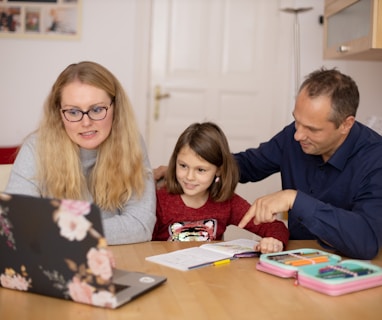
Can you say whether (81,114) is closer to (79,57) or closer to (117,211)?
(117,211)

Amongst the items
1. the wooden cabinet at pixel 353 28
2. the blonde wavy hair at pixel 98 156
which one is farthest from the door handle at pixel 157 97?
the blonde wavy hair at pixel 98 156

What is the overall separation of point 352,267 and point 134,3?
3.19m

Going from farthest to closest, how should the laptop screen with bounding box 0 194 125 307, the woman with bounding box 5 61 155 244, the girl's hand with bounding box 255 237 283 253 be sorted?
the woman with bounding box 5 61 155 244 < the girl's hand with bounding box 255 237 283 253 < the laptop screen with bounding box 0 194 125 307

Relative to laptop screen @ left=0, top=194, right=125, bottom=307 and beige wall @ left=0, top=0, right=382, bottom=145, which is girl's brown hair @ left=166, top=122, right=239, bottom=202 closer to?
laptop screen @ left=0, top=194, right=125, bottom=307

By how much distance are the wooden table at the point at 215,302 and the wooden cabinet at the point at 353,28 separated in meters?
1.54

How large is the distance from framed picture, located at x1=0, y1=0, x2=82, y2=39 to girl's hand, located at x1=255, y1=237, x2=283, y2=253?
9.59 ft

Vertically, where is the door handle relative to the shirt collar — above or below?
above

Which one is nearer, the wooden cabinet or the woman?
the woman

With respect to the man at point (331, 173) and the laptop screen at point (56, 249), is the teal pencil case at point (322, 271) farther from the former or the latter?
the laptop screen at point (56, 249)

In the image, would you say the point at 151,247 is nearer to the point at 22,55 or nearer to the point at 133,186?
the point at 133,186

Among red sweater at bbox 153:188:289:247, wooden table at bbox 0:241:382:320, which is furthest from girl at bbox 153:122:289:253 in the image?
wooden table at bbox 0:241:382:320

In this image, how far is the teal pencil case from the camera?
1395 mm

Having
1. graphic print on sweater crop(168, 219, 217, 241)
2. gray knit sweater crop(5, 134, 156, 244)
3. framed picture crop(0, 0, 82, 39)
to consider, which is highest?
framed picture crop(0, 0, 82, 39)

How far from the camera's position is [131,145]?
1949 millimetres
